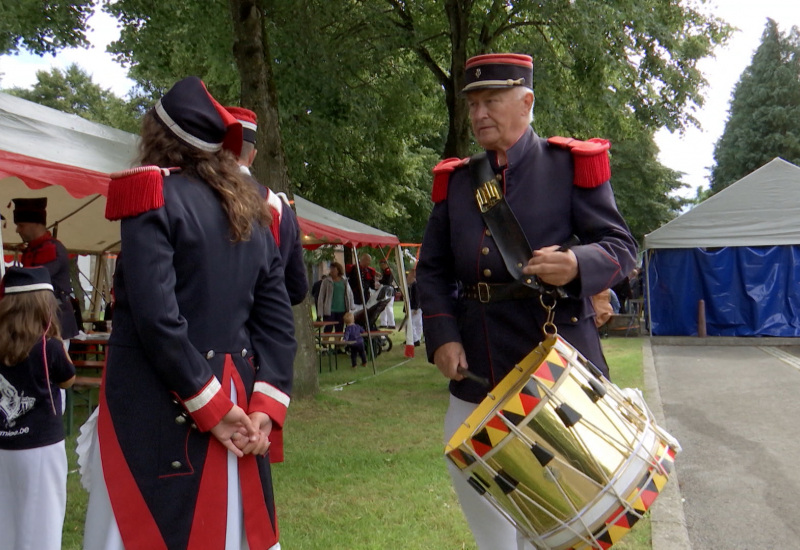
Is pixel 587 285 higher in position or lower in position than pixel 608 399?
higher

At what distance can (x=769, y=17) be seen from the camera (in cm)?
3769

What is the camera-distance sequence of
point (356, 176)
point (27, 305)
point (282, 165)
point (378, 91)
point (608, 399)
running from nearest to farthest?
point (608, 399) < point (27, 305) < point (282, 165) < point (378, 91) < point (356, 176)

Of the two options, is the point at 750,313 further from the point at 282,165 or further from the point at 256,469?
the point at 256,469

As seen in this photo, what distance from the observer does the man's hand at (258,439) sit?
2.12 m

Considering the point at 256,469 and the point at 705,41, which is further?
the point at 705,41

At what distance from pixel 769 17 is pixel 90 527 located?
4284cm

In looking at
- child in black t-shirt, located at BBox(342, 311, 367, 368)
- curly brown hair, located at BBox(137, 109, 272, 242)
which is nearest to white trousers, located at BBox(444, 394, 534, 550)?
curly brown hair, located at BBox(137, 109, 272, 242)

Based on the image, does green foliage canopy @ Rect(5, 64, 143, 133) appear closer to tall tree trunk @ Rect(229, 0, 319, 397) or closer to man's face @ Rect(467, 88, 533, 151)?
tall tree trunk @ Rect(229, 0, 319, 397)

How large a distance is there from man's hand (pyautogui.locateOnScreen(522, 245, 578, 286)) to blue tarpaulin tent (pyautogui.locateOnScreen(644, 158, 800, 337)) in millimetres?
15733

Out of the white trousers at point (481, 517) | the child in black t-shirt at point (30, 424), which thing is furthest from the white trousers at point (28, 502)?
the white trousers at point (481, 517)

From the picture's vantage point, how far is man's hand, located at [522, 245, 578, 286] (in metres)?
2.24

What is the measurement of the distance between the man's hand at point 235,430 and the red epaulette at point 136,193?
23.5 inches

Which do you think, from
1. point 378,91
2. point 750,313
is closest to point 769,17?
point 750,313

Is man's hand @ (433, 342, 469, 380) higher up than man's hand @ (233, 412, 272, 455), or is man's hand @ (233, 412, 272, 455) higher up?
man's hand @ (433, 342, 469, 380)
